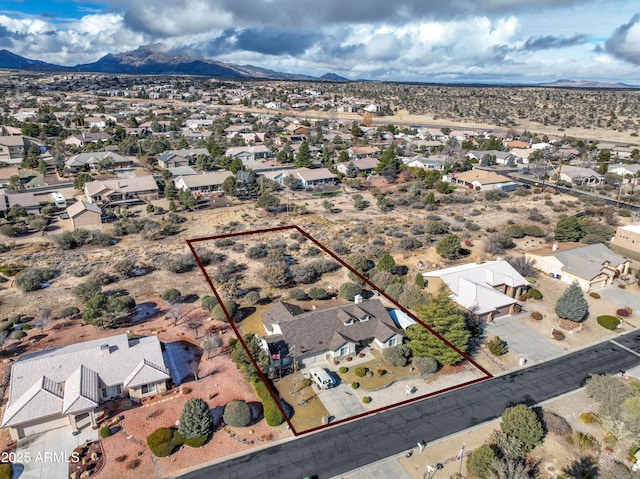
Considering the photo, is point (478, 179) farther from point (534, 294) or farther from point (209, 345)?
point (209, 345)

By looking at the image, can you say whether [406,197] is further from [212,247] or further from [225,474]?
[225,474]

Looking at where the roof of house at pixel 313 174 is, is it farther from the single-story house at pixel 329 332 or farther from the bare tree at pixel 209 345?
the bare tree at pixel 209 345

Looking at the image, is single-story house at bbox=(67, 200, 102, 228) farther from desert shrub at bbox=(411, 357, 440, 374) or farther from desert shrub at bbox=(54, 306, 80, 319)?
desert shrub at bbox=(411, 357, 440, 374)

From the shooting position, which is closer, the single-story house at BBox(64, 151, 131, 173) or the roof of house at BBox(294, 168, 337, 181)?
the roof of house at BBox(294, 168, 337, 181)

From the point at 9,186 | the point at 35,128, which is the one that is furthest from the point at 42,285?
the point at 35,128

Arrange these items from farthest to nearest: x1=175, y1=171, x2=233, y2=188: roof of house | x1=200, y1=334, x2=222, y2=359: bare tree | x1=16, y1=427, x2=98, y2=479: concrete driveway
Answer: x1=175, y1=171, x2=233, y2=188: roof of house → x1=200, y1=334, x2=222, y2=359: bare tree → x1=16, y1=427, x2=98, y2=479: concrete driveway

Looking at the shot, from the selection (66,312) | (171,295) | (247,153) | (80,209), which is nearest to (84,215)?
(80,209)

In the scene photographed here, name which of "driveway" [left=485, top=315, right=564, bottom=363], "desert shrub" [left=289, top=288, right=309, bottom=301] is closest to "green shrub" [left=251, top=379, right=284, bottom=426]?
"desert shrub" [left=289, top=288, right=309, bottom=301]
